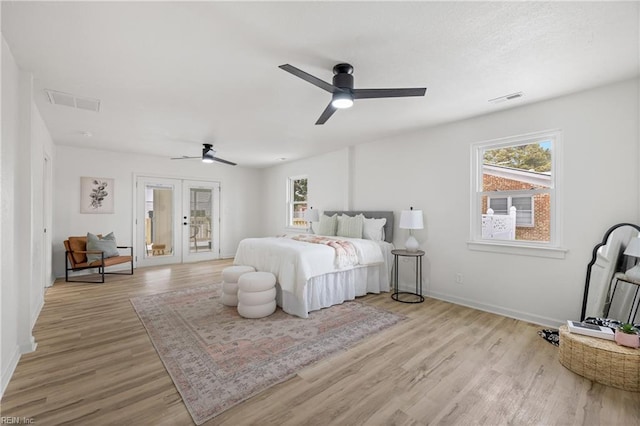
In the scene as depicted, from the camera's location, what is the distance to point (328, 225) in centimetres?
525

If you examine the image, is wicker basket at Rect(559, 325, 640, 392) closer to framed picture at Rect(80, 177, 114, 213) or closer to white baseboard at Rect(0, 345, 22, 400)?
white baseboard at Rect(0, 345, 22, 400)

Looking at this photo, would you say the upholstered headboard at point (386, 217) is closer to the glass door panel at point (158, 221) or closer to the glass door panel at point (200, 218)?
the glass door panel at point (200, 218)

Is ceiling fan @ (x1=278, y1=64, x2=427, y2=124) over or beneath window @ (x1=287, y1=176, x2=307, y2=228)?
over

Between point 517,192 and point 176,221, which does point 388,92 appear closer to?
point 517,192

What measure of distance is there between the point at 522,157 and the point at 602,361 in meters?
2.27

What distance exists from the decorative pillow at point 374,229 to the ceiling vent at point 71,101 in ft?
13.1

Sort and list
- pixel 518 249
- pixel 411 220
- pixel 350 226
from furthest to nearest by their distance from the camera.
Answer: pixel 350 226 < pixel 411 220 < pixel 518 249

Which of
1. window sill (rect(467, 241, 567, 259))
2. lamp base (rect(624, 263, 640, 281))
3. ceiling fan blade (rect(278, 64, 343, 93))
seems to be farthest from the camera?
window sill (rect(467, 241, 567, 259))

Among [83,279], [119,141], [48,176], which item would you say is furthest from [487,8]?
[83,279]

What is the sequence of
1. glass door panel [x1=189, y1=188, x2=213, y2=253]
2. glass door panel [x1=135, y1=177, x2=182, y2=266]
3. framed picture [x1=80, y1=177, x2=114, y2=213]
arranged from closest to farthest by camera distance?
framed picture [x1=80, y1=177, x2=114, y2=213] → glass door panel [x1=135, y1=177, x2=182, y2=266] → glass door panel [x1=189, y1=188, x2=213, y2=253]

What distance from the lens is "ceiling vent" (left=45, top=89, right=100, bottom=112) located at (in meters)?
3.03

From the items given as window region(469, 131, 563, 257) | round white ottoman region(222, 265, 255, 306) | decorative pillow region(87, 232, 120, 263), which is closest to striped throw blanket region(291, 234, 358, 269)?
round white ottoman region(222, 265, 255, 306)

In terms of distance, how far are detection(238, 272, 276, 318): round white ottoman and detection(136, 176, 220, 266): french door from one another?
427cm

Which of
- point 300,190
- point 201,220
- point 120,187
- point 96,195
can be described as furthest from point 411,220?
point 96,195
